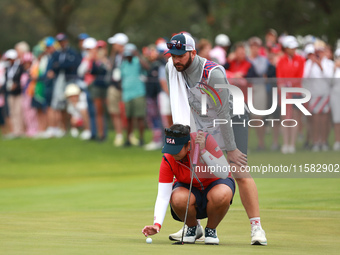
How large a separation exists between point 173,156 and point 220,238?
1.14m

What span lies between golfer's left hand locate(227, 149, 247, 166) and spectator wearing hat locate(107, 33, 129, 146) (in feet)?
37.3

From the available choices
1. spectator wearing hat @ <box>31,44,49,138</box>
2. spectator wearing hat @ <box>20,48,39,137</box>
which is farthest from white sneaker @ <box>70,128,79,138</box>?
Answer: spectator wearing hat @ <box>20,48,39,137</box>

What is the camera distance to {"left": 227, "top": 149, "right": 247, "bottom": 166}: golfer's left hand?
24.5ft

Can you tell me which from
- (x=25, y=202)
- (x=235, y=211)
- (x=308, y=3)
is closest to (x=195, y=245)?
(x=235, y=211)

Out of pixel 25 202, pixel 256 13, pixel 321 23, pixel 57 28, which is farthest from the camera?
pixel 57 28

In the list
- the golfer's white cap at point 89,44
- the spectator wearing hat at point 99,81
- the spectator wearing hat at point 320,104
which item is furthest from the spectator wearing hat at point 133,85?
the spectator wearing hat at point 320,104

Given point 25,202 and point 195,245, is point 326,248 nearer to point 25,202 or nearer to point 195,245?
point 195,245

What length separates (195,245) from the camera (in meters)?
7.31

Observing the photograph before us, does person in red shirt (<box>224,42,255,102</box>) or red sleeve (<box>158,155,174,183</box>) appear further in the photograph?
person in red shirt (<box>224,42,255,102</box>)

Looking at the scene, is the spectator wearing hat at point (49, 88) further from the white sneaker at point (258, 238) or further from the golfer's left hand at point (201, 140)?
the white sneaker at point (258, 238)

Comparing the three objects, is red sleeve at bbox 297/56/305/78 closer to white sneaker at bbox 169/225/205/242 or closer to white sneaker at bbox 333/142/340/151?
white sneaker at bbox 333/142/340/151

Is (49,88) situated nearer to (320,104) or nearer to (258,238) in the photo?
(320,104)

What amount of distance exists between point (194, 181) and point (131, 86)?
11.4 metres

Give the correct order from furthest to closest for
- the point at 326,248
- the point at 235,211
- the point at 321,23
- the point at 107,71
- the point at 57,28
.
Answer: the point at 57,28 < the point at 321,23 < the point at 107,71 < the point at 235,211 < the point at 326,248
